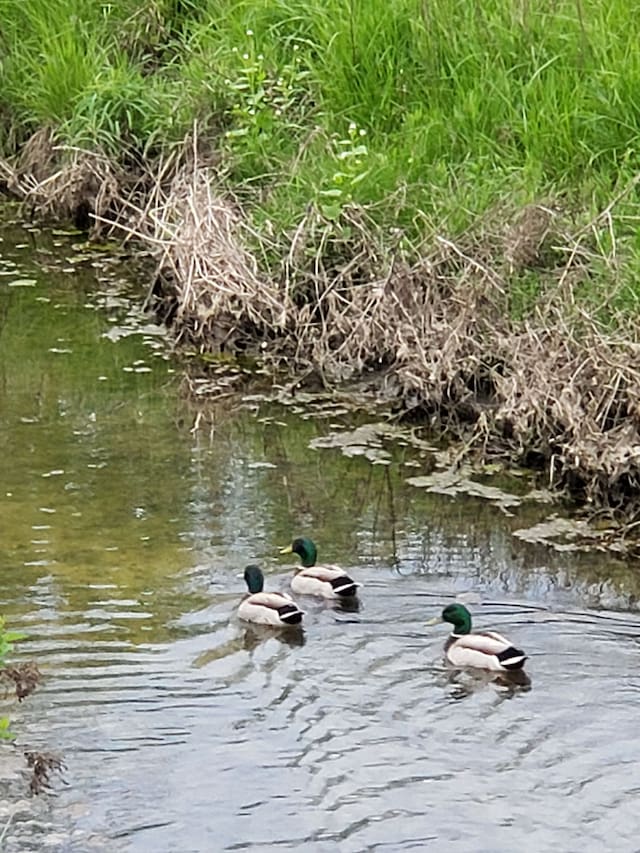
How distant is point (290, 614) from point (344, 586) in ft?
0.94

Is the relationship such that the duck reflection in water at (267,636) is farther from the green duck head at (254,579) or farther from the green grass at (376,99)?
the green grass at (376,99)

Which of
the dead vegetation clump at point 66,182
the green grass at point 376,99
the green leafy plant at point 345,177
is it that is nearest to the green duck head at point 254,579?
the green grass at point 376,99

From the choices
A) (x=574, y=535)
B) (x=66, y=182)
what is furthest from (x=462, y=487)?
(x=66, y=182)

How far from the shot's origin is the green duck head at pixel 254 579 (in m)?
7.31

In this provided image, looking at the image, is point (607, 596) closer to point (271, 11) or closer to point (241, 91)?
point (241, 91)

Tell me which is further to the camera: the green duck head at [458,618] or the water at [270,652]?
the green duck head at [458,618]

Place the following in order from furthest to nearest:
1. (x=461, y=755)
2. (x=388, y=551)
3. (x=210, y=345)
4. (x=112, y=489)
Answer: (x=210, y=345)
(x=112, y=489)
(x=388, y=551)
(x=461, y=755)

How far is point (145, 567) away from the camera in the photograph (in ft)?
25.1

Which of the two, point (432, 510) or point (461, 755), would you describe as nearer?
point (461, 755)

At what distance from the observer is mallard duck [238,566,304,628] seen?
23.2 feet

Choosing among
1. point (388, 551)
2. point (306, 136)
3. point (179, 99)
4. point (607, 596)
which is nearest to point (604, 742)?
point (607, 596)

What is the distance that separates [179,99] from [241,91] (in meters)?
0.72

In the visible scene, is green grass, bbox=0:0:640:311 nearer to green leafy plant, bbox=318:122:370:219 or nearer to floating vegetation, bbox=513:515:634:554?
green leafy plant, bbox=318:122:370:219

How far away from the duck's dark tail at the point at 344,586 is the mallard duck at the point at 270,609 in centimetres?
17
